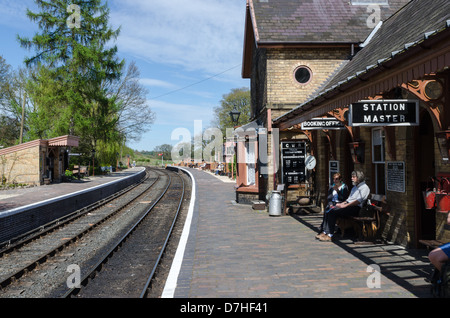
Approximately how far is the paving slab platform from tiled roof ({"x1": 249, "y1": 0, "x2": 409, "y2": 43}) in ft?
24.9

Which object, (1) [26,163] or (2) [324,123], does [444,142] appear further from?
(1) [26,163]

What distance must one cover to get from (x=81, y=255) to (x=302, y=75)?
975cm

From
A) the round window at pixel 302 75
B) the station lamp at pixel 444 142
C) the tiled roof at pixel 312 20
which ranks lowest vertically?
the station lamp at pixel 444 142

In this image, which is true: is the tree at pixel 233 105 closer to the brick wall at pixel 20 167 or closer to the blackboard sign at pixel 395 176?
the brick wall at pixel 20 167

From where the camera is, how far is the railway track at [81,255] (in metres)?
6.06

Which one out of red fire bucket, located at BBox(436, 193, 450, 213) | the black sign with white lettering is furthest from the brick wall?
red fire bucket, located at BBox(436, 193, 450, 213)

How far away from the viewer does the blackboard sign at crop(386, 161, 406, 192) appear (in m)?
7.25

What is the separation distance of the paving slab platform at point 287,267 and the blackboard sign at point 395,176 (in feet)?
3.70

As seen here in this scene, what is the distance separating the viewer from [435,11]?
7715 millimetres

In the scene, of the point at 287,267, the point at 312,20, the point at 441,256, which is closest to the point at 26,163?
the point at 312,20

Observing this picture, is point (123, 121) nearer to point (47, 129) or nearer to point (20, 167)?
point (47, 129)

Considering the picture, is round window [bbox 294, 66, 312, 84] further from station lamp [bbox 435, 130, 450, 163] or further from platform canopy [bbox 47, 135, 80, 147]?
platform canopy [bbox 47, 135, 80, 147]

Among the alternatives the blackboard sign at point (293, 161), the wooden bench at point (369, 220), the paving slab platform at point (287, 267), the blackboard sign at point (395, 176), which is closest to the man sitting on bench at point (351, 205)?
the wooden bench at point (369, 220)

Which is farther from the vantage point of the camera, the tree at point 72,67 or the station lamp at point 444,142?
the tree at point 72,67
